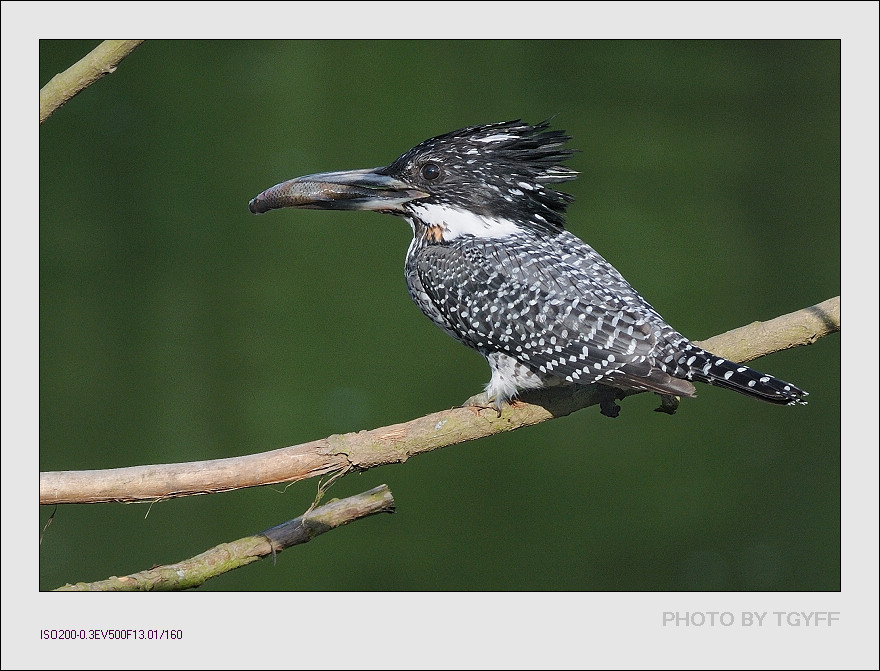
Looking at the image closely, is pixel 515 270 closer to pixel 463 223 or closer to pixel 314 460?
pixel 463 223

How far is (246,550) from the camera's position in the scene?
81.6 inches

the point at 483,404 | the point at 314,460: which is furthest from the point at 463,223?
the point at 314,460

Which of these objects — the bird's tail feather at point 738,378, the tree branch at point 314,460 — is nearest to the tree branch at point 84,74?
the tree branch at point 314,460

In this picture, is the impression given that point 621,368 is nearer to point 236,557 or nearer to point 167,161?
point 236,557

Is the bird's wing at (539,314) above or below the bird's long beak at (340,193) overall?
below

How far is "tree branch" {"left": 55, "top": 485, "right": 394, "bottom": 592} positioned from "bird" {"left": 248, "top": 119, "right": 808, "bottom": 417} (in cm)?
44

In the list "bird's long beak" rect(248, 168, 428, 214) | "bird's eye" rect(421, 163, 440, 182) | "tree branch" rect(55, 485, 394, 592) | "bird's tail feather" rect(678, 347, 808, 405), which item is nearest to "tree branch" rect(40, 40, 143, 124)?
"bird's long beak" rect(248, 168, 428, 214)

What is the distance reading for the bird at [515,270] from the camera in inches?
84.7

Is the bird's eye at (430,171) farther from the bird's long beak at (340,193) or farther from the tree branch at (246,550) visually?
the tree branch at (246,550)

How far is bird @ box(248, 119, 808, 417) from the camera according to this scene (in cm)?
215

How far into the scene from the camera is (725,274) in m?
3.85

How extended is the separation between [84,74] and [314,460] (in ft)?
3.86

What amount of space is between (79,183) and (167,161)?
0.38m

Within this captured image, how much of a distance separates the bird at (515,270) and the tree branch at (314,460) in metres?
0.07
